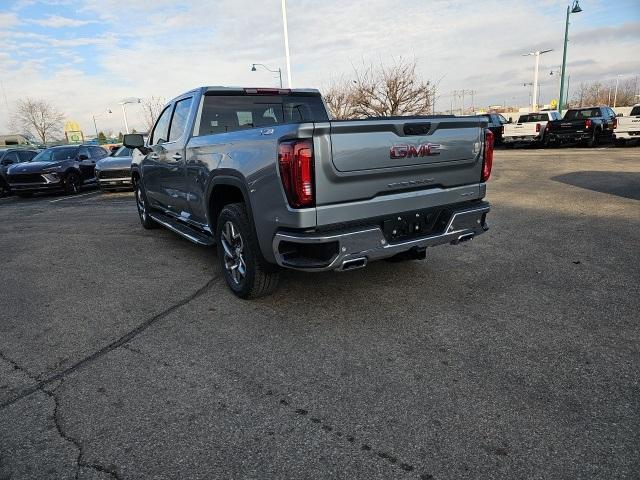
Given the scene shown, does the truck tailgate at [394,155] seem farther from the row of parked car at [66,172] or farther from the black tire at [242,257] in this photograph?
the row of parked car at [66,172]

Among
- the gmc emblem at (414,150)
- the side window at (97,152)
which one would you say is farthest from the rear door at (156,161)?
the side window at (97,152)

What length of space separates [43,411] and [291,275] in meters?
2.54

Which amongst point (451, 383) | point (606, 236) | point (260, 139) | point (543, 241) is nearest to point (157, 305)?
point (260, 139)

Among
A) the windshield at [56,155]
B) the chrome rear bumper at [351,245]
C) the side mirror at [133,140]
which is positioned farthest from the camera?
the windshield at [56,155]

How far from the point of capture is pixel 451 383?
274 cm

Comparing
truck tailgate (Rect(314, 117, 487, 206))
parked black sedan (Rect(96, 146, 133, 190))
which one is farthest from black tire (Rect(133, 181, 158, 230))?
parked black sedan (Rect(96, 146, 133, 190))

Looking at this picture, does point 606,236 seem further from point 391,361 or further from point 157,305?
point 157,305

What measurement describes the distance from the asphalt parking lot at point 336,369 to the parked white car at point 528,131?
17643 mm

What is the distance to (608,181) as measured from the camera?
10.1 metres

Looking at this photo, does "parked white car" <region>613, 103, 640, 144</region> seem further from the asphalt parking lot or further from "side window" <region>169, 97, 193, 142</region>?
"side window" <region>169, 97, 193, 142</region>

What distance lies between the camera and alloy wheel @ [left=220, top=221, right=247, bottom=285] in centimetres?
410

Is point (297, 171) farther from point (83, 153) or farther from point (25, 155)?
point (25, 155)

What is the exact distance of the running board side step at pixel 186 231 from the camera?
4.88 metres

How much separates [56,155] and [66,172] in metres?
Answer: 1.23
